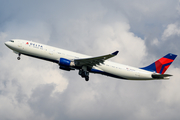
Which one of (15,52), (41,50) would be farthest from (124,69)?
(15,52)

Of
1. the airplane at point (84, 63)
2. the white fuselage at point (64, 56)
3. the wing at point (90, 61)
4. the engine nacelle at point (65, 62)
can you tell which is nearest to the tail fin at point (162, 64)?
the airplane at point (84, 63)

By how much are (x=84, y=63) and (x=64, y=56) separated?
404 centimetres

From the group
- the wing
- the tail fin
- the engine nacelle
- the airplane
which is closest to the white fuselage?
the airplane

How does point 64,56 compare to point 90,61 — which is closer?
point 90,61

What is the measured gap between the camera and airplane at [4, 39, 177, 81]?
53.8m

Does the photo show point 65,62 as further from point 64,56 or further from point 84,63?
point 84,63

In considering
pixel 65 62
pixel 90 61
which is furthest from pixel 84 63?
pixel 65 62

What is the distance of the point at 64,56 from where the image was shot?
178 feet

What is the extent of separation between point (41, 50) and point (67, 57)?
5087 millimetres

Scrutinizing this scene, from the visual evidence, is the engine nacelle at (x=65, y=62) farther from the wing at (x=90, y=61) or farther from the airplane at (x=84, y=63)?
the wing at (x=90, y=61)

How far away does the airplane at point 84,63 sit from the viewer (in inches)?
2119

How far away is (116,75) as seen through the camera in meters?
56.6

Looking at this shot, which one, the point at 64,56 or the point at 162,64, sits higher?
the point at 162,64

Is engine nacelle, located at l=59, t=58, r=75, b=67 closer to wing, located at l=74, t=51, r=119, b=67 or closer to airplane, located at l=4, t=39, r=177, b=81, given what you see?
airplane, located at l=4, t=39, r=177, b=81
